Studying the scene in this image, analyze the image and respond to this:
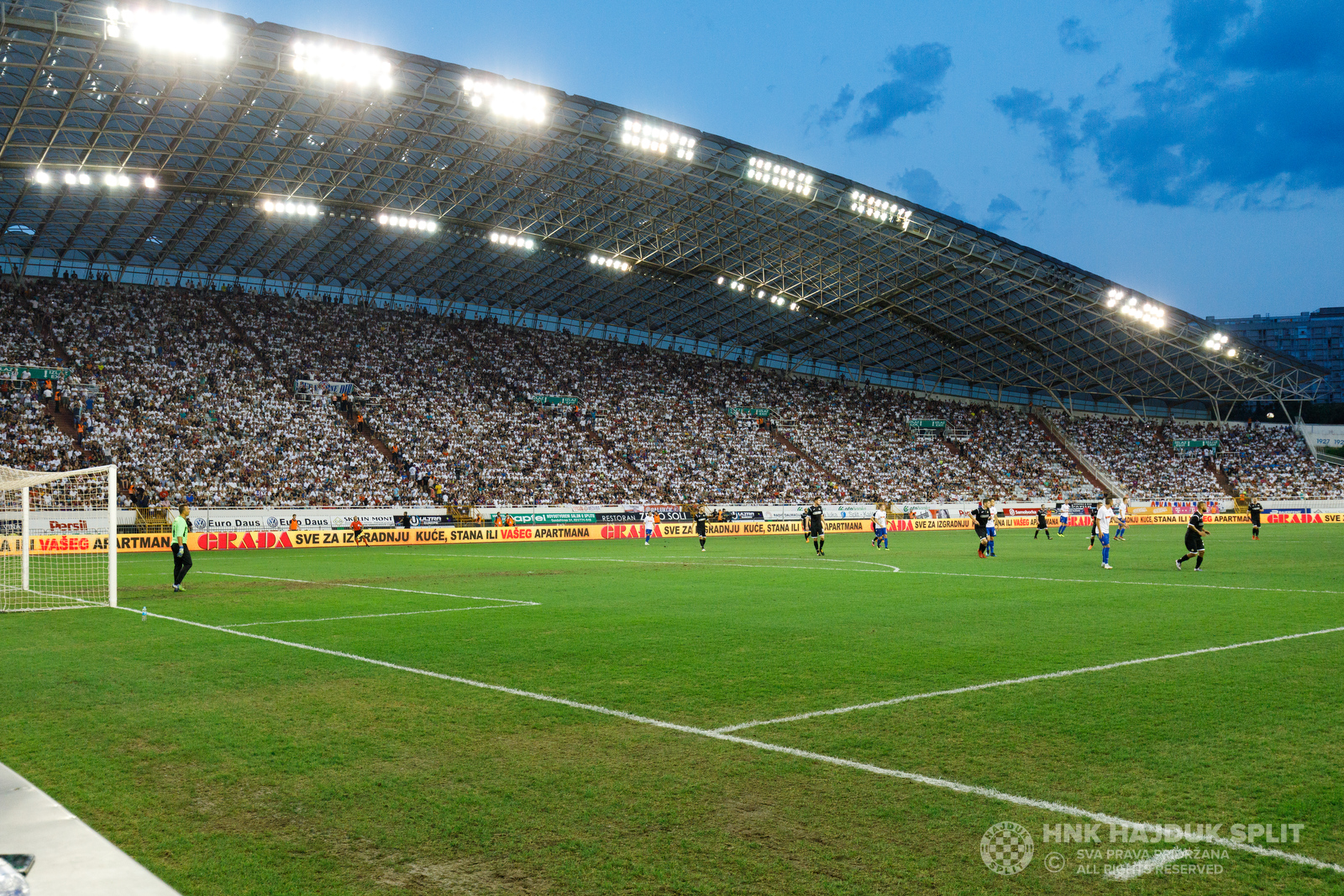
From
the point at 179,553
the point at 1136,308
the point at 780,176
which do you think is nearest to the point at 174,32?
the point at 179,553

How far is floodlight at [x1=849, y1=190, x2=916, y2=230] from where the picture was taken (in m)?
47.2

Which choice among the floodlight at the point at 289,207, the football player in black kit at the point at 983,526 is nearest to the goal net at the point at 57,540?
the floodlight at the point at 289,207

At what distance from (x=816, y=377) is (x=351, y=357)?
37969 mm

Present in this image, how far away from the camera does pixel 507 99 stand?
34719 millimetres

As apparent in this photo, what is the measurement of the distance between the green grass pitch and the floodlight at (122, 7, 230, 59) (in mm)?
19844

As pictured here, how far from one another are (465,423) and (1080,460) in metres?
50.3

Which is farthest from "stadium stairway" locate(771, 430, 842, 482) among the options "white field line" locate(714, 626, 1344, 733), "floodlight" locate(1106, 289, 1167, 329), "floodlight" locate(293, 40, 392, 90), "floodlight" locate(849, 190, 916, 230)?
"white field line" locate(714, 626, 1344, 733)

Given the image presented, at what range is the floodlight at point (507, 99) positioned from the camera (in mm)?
34312

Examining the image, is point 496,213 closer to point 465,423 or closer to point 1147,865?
point 465,423

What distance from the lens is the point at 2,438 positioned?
40.5 metres

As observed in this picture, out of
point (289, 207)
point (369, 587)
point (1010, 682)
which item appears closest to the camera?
point (1010, 682)

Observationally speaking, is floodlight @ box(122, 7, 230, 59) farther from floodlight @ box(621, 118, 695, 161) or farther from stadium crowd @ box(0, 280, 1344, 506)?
stadium crowd @ box(0, 280, 1344, 506)

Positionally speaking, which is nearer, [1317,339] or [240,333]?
[240,333]

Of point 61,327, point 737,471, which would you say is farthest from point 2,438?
point 737,471
